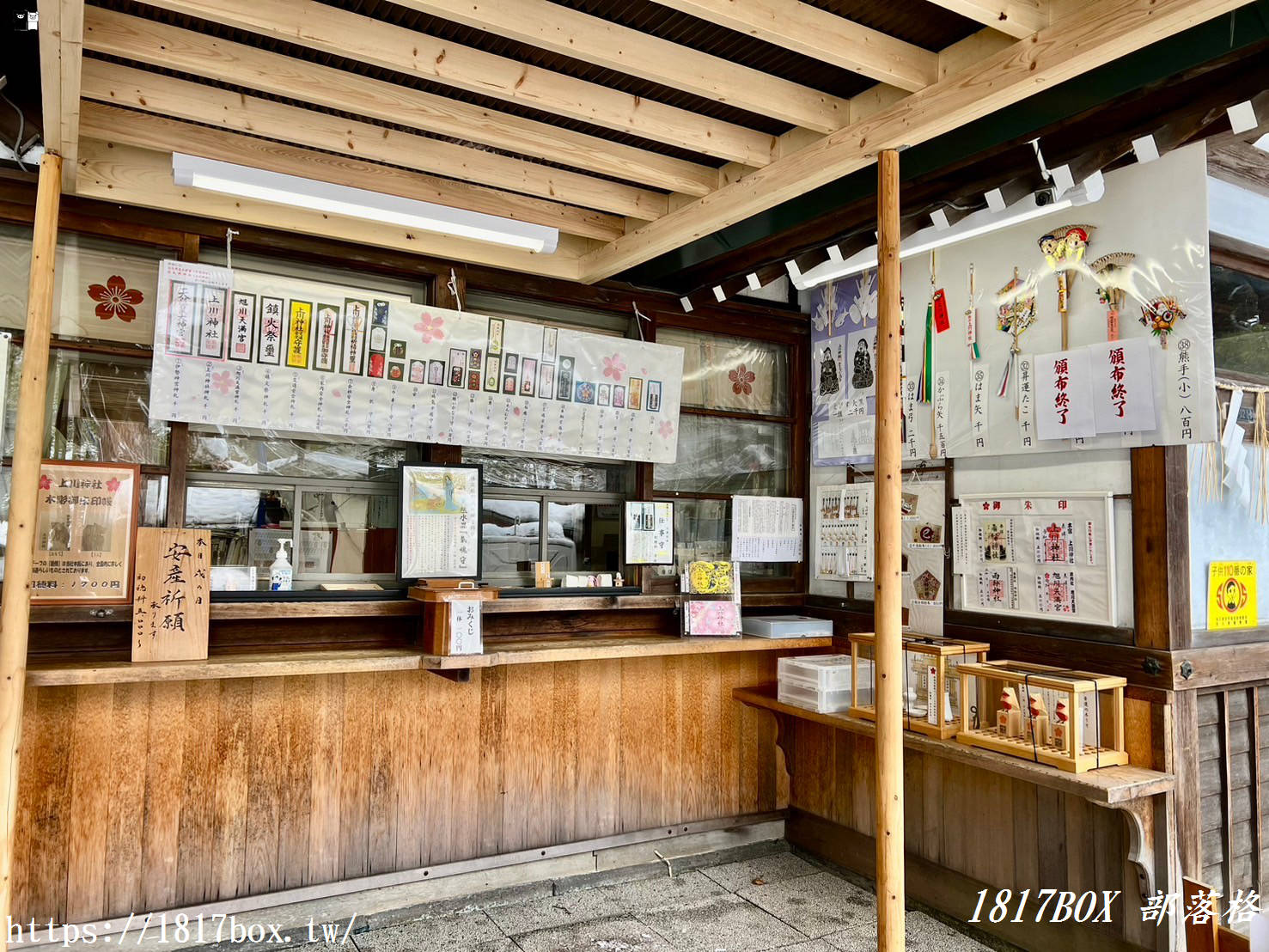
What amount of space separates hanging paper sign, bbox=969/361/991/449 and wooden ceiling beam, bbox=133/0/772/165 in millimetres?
1449

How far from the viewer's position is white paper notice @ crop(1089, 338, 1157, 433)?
133 inches

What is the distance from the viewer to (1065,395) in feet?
12.1

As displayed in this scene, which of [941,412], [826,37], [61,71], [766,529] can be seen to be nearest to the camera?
[61,71]

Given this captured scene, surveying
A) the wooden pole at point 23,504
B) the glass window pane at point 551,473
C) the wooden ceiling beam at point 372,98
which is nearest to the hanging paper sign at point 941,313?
the wooden ceiling beam at point 372,98

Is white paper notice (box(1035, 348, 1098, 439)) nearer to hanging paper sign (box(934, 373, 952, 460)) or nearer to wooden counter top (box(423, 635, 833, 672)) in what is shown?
hanging paper sign (box(934, 373, 952, 460))

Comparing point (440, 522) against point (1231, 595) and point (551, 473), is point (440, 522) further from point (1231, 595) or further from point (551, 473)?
point (1231, 595)

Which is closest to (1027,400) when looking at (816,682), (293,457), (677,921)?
(816,682)

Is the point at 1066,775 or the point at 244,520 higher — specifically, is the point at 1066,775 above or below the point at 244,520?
below

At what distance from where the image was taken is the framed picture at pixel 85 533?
10.8 feet

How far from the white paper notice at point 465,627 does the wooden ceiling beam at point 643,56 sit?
2.14 metres

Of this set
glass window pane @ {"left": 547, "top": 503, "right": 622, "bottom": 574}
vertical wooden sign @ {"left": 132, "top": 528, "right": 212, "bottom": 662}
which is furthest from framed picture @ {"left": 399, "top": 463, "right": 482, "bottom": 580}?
vertical wooden sign @ {"left": 132, "top": 528, "right": 212, "bottom": 662}

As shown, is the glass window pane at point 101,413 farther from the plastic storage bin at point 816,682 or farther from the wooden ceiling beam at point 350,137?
the plastic storage bin at point 816,682

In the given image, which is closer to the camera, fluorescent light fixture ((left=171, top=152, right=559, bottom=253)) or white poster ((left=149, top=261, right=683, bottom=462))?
fluorescent light fixture ((left=171, top=152, right=559, bottom=253))

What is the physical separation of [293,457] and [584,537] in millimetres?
1487
